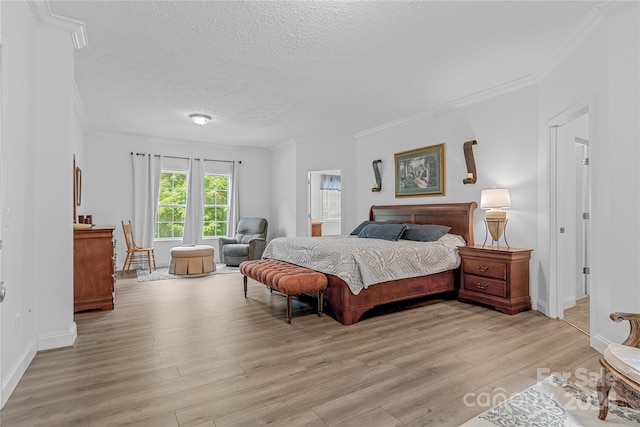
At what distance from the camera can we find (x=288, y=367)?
7.82 feet

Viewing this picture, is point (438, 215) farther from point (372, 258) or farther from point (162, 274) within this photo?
point (162, 274)

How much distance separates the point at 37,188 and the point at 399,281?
348 cm

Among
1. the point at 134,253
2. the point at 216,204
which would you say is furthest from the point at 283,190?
the point at 134,253

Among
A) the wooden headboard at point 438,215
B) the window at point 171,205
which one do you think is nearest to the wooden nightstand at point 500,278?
the wooden headboard at point 438,215

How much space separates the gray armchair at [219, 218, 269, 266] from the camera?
677 cm

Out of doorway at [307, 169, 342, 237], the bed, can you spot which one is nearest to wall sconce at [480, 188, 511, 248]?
the bed

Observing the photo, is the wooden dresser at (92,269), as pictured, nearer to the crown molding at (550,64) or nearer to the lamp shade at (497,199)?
the lamp shade at (497,199)

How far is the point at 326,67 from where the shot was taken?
3.60m

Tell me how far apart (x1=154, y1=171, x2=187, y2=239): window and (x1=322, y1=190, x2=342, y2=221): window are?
13.1ft

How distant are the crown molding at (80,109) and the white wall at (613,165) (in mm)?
5293

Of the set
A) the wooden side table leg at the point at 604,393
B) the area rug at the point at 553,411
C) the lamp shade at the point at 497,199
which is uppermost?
the lamp shade at the point at 497,199

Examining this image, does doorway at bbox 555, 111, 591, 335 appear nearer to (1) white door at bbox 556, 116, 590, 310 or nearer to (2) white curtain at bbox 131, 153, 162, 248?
(1) white door at bbox 556, 116, 590, 310

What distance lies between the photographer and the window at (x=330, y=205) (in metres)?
9.87

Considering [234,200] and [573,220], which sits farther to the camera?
[234,200]
